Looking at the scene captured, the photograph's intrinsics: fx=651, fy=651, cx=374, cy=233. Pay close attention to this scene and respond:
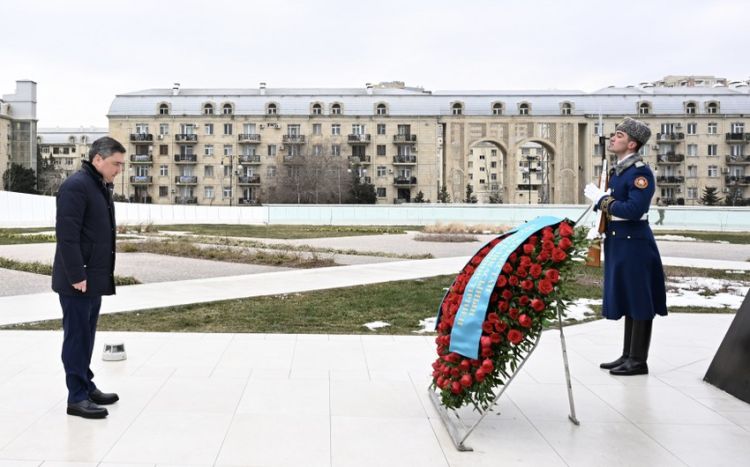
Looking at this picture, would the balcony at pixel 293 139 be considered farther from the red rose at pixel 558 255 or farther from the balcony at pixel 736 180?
the red rose at pixel 558 255

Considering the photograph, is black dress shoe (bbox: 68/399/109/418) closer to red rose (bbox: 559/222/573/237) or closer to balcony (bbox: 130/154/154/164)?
red rose (bbox: 559/222/573/237)

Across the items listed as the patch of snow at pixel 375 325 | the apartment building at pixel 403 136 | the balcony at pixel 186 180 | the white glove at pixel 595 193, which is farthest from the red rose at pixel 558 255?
the balcony at pixel 186 180

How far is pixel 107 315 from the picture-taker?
8.74 metres

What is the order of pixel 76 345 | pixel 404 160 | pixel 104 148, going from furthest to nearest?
pixel 404 160 → pixel 104 148 → pixel 76 345

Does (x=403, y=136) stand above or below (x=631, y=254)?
above

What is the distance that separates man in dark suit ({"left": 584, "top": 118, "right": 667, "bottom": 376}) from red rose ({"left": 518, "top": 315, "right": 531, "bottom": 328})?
2093mm

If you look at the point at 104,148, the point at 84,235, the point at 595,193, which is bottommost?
the point at 84,235

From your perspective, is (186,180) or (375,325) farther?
(186,180)

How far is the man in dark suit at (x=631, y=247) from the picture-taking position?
5766mm

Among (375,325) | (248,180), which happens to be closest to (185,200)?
(248,180)

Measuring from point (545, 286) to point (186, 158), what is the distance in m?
83.9

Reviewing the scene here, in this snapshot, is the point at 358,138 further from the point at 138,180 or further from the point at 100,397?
the point at 100,397

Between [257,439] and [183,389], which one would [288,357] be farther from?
[257,439]

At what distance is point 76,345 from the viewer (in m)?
4.73
